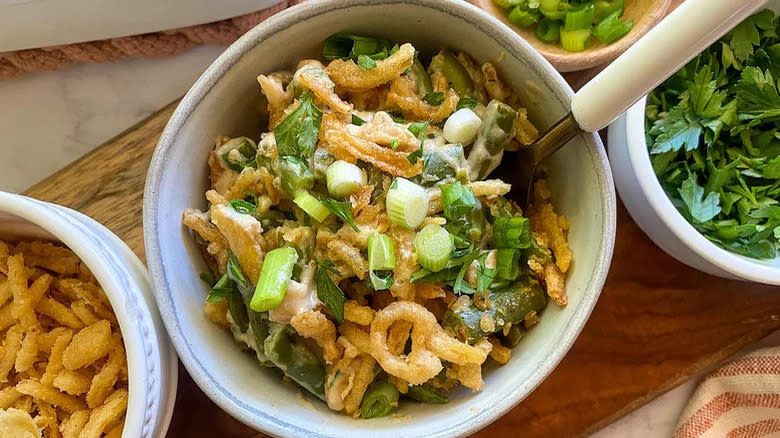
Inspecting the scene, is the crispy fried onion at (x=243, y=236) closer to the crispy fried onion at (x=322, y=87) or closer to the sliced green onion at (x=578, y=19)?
the crispy fried onion at (x=322, y=87)

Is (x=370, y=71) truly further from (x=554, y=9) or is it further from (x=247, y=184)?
(x=554, y=9)

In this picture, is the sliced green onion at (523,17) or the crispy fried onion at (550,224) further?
the sliced green onion at (523,17)

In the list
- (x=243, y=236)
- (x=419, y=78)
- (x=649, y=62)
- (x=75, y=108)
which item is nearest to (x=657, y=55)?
(x=649, y=62)

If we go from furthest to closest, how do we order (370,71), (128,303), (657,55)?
(370,71), (128,303), (657,55)

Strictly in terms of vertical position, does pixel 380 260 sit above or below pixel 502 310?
above

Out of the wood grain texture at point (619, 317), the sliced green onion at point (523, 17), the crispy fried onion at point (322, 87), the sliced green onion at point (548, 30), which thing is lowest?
the wood grain texture at point (619, 317)

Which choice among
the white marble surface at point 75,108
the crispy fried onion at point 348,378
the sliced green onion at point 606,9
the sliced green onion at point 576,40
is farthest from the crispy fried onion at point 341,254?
the sliced green onion at point 606,9
